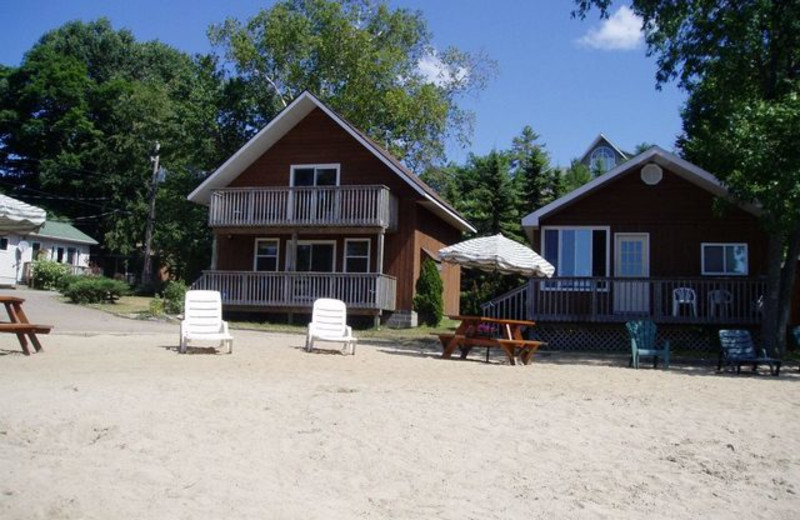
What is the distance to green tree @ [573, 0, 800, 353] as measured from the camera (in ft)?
49.4

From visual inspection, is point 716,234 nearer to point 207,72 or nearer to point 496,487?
point 496,487

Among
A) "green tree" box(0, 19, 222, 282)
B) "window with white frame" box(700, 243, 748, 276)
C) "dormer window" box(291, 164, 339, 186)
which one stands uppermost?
"green tree" box(0, 19, 222, 282)

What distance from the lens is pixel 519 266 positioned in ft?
50.0

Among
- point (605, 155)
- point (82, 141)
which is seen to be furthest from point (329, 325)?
point (605, 155)

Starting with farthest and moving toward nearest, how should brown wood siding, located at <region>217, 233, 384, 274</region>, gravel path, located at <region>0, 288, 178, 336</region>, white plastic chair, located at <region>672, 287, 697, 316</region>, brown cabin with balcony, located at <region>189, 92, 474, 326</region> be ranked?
1. brown wood siding, located at <region>217, 233, 384, 274</region>
2. brown cabin with balcony, located at <region>189, 92, 474, 326</region>
3. white plastic chair, located at <region>672, 287, 697, 316</region>
4. gravel path, located at <region>0, 288, 178, 336</region>

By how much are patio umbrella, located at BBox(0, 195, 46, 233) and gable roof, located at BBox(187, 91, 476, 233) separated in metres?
13.9

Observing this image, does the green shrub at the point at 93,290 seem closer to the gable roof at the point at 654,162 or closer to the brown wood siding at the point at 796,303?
the gable roof at the point at 654,162

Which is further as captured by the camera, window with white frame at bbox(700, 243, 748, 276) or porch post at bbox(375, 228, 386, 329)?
porch post at bbox(375, 228, 386, 329)

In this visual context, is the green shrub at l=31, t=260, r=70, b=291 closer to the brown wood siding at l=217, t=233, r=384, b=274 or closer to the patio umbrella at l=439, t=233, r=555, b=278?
the brown wood siding at l=217, t=233, r=384, b=274

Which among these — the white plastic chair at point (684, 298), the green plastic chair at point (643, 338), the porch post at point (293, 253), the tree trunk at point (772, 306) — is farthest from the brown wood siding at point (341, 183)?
the tree trunk at point (772, 306)

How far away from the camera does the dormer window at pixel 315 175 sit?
2717 cm

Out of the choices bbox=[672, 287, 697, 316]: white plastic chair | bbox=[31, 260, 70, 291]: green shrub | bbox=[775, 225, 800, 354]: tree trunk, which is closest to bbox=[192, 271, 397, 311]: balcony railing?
bbox=[672, 287, 697, 316]: white plastic chair

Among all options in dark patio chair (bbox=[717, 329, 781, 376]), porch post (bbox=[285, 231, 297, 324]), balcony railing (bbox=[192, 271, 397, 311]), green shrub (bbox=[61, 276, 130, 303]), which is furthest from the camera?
green shrub (bbox=[61, 276, 130, 303])

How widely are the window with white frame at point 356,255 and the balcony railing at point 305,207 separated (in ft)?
4.89
